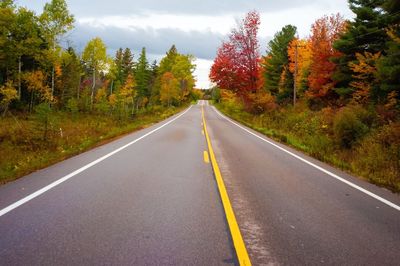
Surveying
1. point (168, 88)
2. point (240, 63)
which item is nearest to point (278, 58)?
point (240, 63)

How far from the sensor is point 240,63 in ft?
111

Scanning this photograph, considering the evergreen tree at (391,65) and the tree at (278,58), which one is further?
the tree at (278,58)

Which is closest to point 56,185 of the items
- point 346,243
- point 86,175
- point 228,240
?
point 86,175

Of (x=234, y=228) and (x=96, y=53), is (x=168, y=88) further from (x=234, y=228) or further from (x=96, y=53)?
(x=234, y=228)

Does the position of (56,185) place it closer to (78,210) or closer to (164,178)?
(78,210)

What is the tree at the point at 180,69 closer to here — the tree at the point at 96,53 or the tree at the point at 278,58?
the tree at the point at 96,53

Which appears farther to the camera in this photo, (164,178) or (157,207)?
(164,178)

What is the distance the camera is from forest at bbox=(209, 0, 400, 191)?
37.1ft

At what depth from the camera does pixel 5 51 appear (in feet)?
102

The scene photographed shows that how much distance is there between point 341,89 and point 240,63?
13.5 m

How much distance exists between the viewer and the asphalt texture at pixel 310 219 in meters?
3.75

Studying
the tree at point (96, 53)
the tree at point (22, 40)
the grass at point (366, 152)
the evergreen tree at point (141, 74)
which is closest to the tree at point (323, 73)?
the grass at point (366, 152)

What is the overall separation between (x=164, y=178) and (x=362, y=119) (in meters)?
11.1

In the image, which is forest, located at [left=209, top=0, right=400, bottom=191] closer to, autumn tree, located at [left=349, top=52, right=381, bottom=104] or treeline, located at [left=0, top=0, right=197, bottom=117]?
autumn tree, located at [left=349, top=52, right=381, bottom=104]
